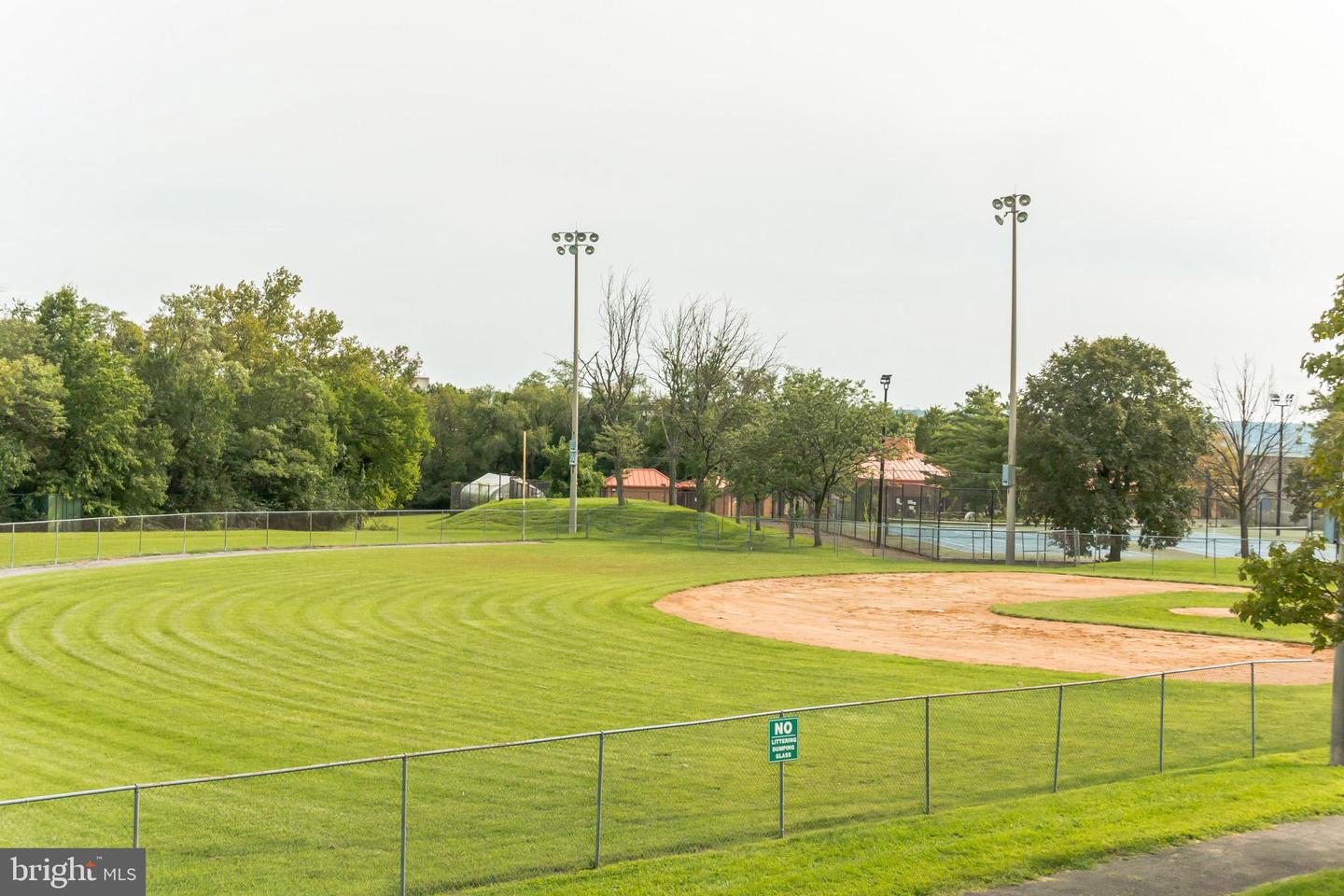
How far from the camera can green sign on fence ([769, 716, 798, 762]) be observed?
11547 mm

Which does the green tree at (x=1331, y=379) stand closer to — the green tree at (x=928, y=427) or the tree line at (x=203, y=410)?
the tree line at (x=203, y=410)

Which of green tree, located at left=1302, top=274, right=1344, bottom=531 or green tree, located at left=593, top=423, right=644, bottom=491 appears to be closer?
green tree, located at left=1302, top=274, right=1344, bottom=531

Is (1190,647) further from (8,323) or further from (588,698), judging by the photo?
(8,323)

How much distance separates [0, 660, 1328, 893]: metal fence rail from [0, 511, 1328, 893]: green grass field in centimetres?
4

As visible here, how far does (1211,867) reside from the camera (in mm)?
10820

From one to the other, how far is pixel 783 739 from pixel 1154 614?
26761mm

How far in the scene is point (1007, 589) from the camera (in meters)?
42.0

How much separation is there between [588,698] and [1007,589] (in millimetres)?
26468

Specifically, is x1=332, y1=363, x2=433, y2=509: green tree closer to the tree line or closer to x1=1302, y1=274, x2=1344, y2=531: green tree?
the tree line

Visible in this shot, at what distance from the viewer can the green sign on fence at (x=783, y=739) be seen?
11.5 meters

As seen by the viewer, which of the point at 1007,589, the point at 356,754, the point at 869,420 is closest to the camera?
the point at 356,754

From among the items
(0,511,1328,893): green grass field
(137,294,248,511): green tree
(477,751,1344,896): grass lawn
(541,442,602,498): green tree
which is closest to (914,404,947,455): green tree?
(541,442,602,498): green tree

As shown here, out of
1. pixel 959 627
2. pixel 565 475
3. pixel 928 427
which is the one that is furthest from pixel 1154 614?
pixel 928 427

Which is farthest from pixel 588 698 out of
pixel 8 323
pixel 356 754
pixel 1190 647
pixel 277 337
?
pixel 277 337
